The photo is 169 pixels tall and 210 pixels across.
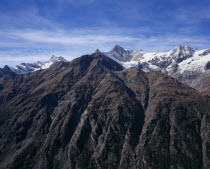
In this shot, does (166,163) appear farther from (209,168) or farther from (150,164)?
(209,168)

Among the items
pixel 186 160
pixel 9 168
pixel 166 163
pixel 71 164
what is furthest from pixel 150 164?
pixel 9 168

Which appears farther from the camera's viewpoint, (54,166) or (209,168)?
(54,166)

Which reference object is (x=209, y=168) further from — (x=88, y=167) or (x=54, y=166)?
(x=54, y=166)

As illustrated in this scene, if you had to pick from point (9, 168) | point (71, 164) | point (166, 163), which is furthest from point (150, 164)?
point (9, 168)

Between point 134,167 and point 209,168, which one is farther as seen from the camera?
point 134,167

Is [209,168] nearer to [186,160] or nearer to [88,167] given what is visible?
[186,160]

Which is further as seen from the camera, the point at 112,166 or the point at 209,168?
the point at 112,166

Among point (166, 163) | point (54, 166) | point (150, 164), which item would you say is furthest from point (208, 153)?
point (54, 166)
